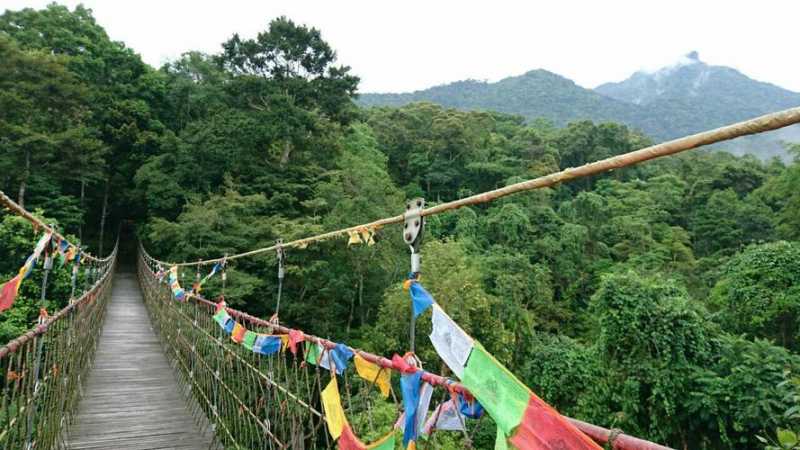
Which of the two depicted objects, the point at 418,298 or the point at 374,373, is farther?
the point at 374,373

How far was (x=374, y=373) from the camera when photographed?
1.36m

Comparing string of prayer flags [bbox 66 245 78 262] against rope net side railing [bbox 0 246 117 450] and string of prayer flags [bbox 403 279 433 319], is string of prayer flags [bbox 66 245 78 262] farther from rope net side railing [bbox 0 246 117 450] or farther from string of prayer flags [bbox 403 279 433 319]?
string of prayer flags [bbox 403 279 433 319]

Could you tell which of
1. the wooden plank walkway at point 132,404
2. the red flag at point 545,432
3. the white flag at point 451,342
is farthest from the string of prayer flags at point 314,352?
the wooden plank walkway at point 132,404

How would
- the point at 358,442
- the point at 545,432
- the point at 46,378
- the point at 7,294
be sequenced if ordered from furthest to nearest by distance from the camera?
the point at 46,378 < the point at 7,294 < the point at 358,442 < the point at 545,432

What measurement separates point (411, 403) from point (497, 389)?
363 mm

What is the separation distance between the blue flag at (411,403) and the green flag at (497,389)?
249mm

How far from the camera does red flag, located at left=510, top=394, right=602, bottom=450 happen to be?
2.17 feet

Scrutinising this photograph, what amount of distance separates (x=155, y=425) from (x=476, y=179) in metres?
19.7

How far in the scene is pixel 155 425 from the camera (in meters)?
3.56

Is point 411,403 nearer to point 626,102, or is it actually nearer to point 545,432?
point 545,432

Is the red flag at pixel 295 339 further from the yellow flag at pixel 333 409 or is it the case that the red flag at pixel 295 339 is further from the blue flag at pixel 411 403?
the blue flag at pixel 411 403

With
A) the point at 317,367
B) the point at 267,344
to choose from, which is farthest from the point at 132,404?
the point at 317,367

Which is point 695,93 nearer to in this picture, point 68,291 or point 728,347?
point 728,347

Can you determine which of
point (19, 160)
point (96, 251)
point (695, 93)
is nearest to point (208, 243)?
point (19, 160)
